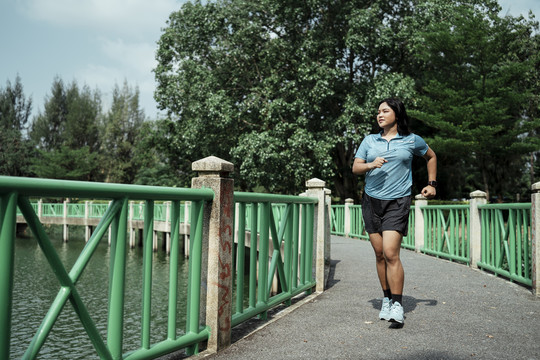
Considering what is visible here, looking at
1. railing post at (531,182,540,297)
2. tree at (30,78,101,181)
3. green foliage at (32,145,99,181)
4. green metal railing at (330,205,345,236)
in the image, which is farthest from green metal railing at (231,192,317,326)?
tree at (30,78,101,181)

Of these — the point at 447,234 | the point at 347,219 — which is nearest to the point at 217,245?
the point at 447,234

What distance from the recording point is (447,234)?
33.4 feet

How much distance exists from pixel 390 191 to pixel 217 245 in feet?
5.64

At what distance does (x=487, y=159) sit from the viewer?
85.3 ft

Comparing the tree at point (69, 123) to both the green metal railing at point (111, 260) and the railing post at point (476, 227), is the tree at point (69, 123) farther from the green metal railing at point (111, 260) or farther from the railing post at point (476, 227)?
the green metal railing at point (111, 260)

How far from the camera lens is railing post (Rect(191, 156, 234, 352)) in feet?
11.4

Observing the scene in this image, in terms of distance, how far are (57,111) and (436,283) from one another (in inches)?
2423

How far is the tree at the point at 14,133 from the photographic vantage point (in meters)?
52.0

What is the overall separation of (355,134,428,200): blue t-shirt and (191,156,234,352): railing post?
1485 millimetres

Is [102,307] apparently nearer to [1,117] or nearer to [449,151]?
[449,151]

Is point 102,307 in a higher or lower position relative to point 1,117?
lower

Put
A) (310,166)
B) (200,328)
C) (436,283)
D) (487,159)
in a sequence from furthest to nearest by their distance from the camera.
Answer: (487,159)
(310,166)
(436,283)
(200,328)

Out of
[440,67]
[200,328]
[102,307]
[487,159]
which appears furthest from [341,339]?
[487,159]

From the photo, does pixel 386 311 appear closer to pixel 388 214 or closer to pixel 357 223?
pixel 388 214
